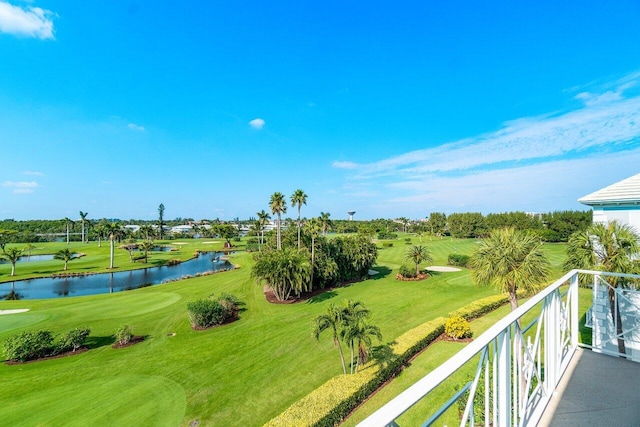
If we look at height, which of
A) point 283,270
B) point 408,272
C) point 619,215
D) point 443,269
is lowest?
point 443,269

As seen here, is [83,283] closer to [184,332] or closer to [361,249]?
[184,332]

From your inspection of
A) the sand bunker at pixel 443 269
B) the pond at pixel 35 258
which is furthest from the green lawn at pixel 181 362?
the pond at pixel 35 258

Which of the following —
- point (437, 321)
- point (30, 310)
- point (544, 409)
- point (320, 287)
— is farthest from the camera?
point (320, 287)

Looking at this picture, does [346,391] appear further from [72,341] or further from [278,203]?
[278,203]

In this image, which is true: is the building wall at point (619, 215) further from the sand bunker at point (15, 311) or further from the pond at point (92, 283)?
the pond at point (92, 283)

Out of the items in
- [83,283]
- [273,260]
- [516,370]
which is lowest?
[83,283]

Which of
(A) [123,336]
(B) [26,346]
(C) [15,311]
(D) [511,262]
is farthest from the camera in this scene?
(C) [15,311]

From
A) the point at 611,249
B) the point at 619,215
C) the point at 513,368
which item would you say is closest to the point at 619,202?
the point at 619,215

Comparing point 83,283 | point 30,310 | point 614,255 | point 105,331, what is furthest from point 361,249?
point 83,283
